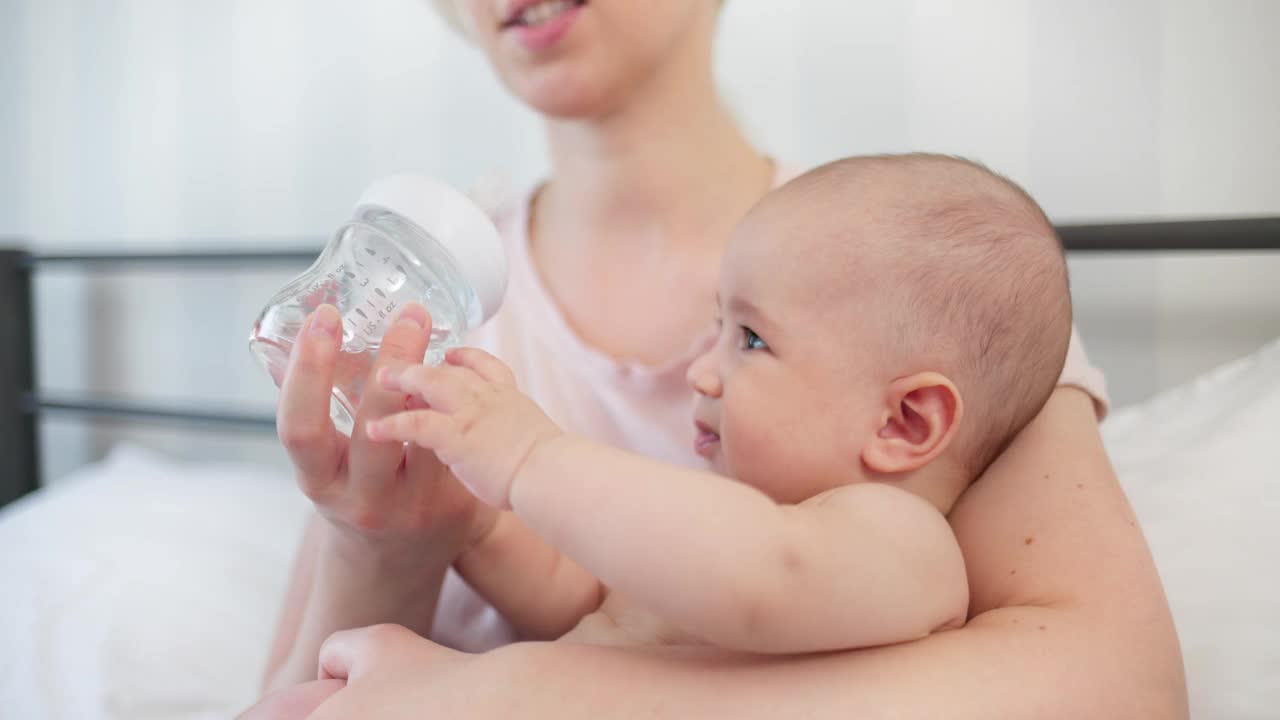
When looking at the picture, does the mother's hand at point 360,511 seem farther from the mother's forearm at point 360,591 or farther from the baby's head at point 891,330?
the baby's head at point 891,330

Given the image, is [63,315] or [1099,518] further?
[63,315]

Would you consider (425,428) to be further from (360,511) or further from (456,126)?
(456,126)

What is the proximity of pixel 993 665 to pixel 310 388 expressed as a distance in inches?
16.8

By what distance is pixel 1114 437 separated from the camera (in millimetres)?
967

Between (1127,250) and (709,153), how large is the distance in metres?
0.53

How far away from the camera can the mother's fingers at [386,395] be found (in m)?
→ 0.56

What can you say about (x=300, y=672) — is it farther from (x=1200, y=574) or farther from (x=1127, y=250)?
(x=1127, y=250)

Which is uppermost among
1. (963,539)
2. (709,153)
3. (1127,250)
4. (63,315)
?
(709,153)

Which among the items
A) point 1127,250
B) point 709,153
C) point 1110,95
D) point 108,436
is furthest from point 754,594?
point 108,436

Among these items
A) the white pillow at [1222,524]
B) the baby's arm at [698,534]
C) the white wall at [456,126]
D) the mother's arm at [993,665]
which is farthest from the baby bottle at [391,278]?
the white wall at [456,126]

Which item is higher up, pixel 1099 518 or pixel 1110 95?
pixel 1110 95

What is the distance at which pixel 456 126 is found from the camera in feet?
5.28

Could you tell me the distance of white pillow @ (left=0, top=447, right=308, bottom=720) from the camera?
1.07 meters

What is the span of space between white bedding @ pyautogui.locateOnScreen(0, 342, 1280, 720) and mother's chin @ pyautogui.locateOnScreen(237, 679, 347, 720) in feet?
1.74
